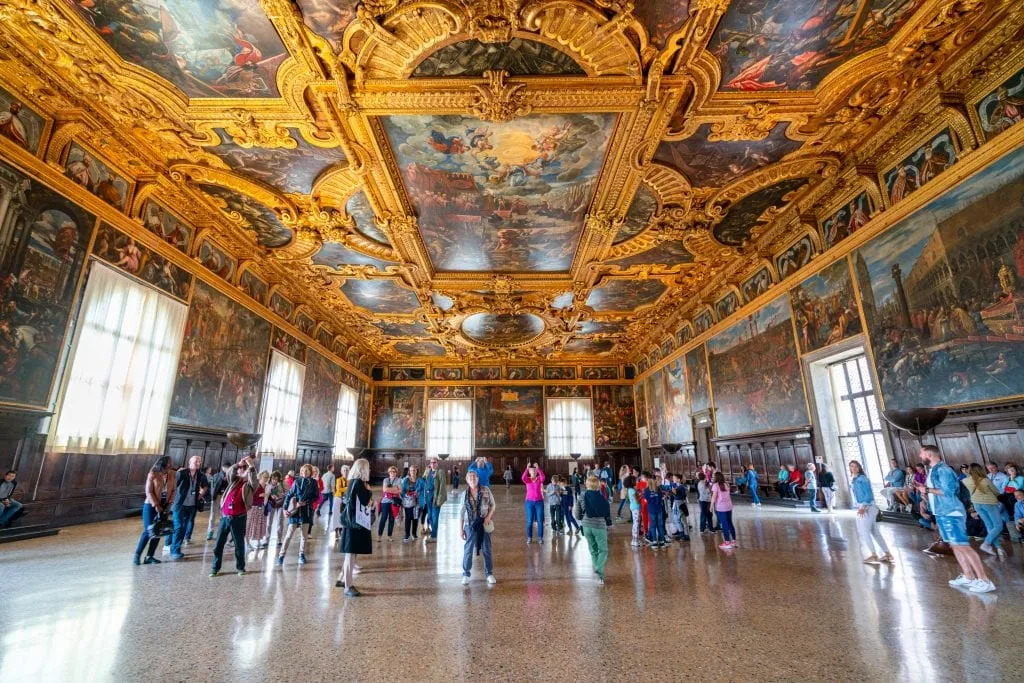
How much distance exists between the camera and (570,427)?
30.1 meters

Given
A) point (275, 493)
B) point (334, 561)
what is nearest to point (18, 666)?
point (334, 561)

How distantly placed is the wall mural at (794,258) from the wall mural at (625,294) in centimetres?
440

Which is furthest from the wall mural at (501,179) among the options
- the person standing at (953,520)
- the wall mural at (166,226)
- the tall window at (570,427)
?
the tall window at (570,427)

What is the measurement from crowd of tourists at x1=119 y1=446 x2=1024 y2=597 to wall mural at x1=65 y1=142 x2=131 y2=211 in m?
6.72

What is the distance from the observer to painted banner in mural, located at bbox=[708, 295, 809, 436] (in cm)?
1363

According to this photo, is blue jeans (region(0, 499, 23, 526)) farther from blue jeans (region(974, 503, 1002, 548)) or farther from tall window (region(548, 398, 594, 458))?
tall window (region(548, 398, 594, 458))

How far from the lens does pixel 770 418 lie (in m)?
14.6

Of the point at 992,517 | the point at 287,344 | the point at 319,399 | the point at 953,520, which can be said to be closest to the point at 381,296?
the point at 287,344

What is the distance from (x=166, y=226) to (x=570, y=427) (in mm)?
24250

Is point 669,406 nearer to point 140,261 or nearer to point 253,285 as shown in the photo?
point 253,285

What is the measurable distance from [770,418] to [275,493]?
14.4 meters

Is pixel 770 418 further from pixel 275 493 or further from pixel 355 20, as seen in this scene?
pixel 355 20

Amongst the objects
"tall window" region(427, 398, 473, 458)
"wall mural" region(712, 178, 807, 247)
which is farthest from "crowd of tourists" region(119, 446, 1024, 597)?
"tall window" region(427, 398, 473, 458)

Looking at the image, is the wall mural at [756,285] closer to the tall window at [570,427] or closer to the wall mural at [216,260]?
the tall window at [570,427]
